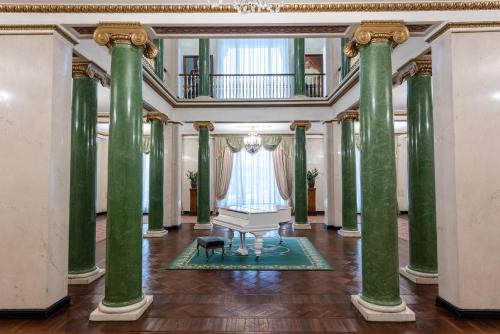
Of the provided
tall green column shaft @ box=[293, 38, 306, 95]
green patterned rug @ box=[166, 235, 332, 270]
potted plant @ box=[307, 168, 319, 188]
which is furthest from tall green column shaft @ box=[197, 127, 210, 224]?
potted plant @ box=[307, 168, 319, 188]

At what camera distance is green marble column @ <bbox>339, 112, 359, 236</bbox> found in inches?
321

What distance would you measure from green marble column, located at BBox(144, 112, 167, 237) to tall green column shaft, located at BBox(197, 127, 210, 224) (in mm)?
1389

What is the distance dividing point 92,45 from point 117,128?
1.68m

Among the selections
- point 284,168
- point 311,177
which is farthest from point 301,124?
point 284,168

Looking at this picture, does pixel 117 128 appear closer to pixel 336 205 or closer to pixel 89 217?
pixel 89 217

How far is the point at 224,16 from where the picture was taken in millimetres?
3432

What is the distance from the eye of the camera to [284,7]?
11.2 ft

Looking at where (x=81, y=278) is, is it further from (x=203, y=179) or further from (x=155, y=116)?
(x=203, y=179)

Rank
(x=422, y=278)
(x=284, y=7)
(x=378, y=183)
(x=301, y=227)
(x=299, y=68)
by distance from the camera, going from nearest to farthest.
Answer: (x=378, y=183) < (x=284, y=7) < (x=422, y=278) < (x=301, y=227) < (x=299, y=68)

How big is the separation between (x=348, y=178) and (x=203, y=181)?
4.20m

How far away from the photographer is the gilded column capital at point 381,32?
10.9ft

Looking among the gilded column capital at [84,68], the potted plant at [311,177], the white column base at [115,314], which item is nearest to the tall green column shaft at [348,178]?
the potted plant at [311,177]

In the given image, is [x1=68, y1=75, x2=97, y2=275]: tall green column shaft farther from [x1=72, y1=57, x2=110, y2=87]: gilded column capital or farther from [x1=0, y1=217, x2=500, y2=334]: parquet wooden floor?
[x1=0, y1=217, x2=500, y2=334]: parquet wooden floor

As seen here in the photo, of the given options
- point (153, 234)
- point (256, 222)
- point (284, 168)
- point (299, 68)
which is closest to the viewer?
point (256, 222)
